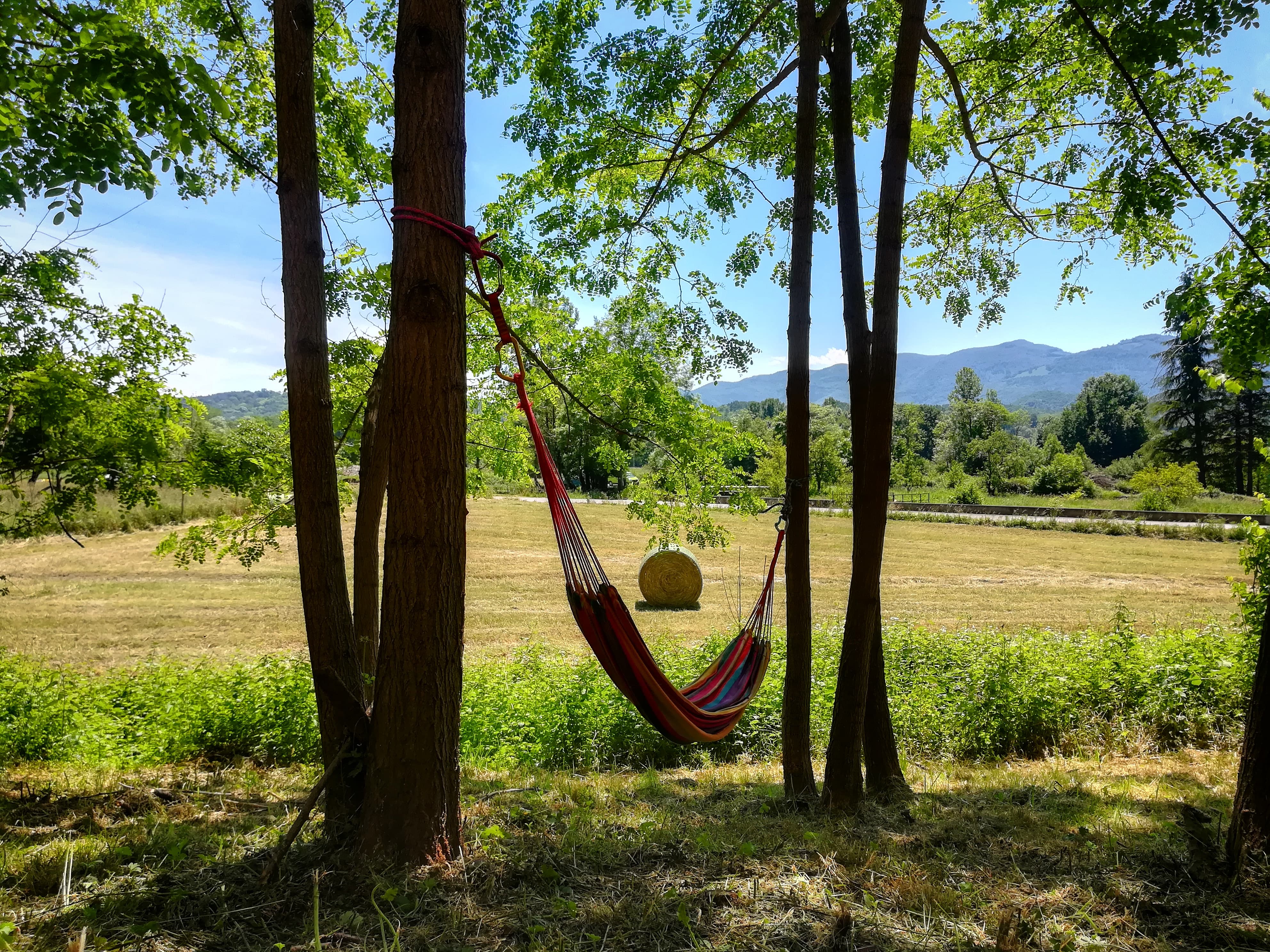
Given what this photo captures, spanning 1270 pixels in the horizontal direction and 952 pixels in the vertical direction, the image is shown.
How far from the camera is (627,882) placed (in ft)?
7.11

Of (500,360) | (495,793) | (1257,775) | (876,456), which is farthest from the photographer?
(500,360)

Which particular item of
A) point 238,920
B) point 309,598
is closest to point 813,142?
point 309,598

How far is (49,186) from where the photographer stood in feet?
8.11

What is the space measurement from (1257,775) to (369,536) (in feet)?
15.6

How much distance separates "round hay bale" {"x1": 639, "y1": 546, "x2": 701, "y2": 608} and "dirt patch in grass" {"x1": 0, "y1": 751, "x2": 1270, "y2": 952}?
8460mm

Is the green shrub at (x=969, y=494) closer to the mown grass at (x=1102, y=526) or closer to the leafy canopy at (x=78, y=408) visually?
the mown grass at (x=1102, y=526)

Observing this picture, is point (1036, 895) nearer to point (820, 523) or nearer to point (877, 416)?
point (877, 416)

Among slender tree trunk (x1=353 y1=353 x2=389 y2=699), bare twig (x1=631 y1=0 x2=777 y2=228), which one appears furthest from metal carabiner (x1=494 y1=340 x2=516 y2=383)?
bare twig (x1=631 y1=0 x2=777 y2=228)

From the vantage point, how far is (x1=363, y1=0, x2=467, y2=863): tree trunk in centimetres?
216

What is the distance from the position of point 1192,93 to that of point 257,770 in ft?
21.1

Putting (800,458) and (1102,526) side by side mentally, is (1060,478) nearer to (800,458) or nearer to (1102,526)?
(1102,526)

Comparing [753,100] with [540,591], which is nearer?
[753,100]

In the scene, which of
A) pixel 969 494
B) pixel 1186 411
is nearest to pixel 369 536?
pixel 969 494

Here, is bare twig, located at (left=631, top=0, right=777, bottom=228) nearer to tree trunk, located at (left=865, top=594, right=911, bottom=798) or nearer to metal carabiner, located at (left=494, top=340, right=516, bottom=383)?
metal carabiner, located at (left=494, top=340, right=516, bottom=383)
